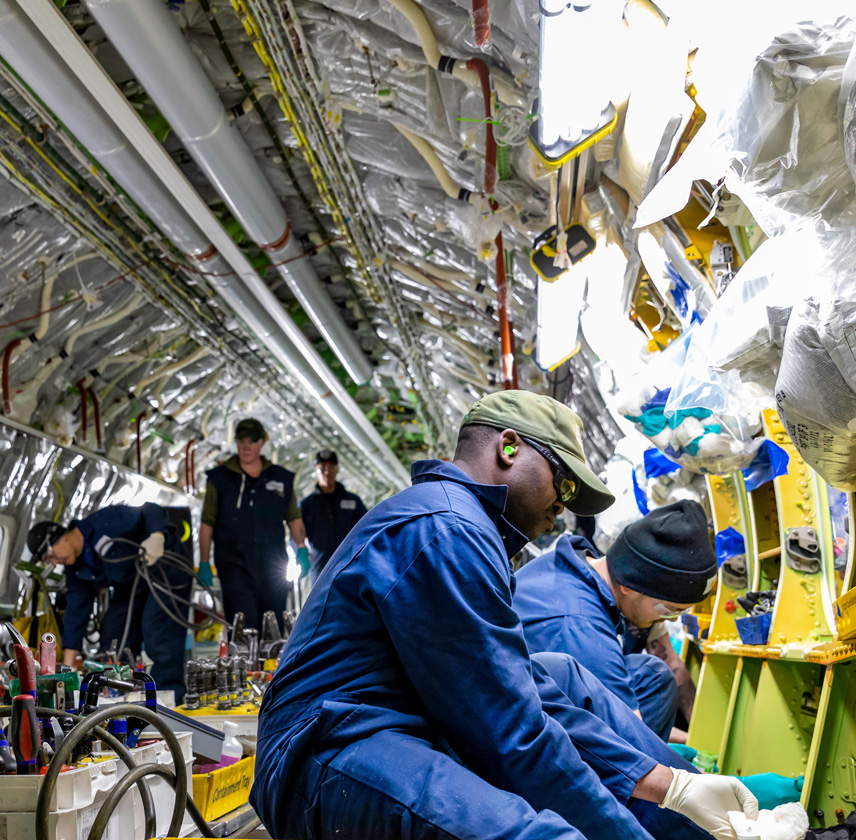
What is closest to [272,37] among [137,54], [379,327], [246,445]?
[137,54]

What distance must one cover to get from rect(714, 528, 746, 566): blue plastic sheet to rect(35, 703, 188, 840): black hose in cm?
243

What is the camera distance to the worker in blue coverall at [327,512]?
627cm

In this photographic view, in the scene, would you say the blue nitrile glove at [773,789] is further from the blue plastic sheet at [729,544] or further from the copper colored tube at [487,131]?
the copper colored tube at [487,131]

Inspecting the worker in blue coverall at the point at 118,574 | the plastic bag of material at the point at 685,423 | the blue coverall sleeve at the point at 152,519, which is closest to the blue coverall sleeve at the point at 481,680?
the plastic bag of material at the point at 685,423

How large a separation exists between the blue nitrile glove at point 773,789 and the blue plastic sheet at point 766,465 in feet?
2.99

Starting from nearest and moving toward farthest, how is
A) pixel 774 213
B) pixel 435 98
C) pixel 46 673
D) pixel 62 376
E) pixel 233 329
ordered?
pixel 774 213 → pixel 46 673 → pixel 435 98 → pixel 62 376 → pixel 233 329

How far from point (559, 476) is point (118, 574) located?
3.79 m

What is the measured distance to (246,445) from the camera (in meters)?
5.37

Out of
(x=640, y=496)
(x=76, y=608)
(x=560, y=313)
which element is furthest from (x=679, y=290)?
(x=76, y=608)

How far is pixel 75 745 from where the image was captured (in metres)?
1.54

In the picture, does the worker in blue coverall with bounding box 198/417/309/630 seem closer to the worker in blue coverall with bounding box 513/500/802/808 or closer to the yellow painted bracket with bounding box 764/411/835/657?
the worker in blue coverall with bounding box 513/500/802/808

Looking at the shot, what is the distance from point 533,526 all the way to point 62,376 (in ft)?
14.2

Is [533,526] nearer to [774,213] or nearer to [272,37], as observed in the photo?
[774,213]

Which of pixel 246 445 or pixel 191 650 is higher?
pixel 246 445
